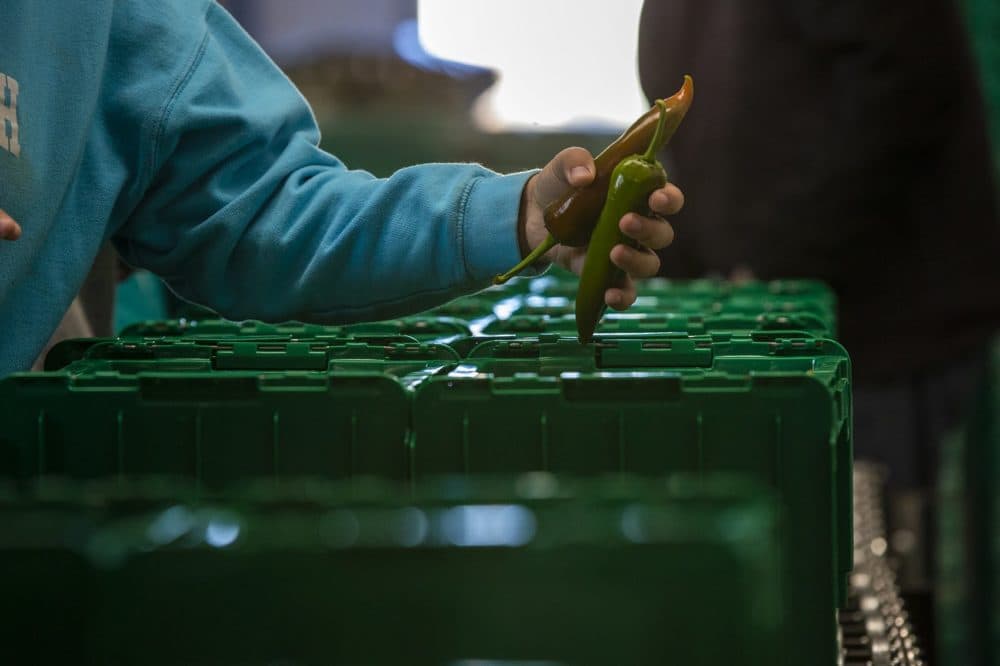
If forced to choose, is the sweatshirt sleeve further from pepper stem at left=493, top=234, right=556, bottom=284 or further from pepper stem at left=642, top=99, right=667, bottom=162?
pepper stem at left=642, top=99, right=667, bottom=162

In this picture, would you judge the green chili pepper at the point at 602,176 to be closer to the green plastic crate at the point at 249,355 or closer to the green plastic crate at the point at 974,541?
the green plastic crate at the point at 249,355

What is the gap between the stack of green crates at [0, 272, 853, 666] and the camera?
672mm

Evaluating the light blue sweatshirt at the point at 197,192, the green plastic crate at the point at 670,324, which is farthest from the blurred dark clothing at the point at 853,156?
the light blue sweatshirt at the point at 197,192

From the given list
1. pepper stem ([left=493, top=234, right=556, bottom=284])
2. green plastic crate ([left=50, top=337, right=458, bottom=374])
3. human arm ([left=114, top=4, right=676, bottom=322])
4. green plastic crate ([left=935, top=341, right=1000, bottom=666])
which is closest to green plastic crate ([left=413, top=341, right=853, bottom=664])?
green plastic crate ([left=50, top=337, right=458, bottom=374])

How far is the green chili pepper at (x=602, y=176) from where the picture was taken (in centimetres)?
130

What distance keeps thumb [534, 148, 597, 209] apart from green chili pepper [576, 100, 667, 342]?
0.12ft

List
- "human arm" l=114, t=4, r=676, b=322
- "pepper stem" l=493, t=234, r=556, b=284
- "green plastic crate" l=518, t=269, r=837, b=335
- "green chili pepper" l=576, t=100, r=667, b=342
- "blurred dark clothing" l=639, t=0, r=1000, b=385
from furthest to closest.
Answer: "blurred dark clothing" l=639, t=0, r=1000, b=385
"green plastic crate" l=518, t=269, r=837, b=335
"human arm" l=114, t=4, r=676, b=322
"pepper stem" l=493, t=234, r=556, b=284
"green chili pepper" l=576, t=100, r=667, b=342

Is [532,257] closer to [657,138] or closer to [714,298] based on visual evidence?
[657,138]

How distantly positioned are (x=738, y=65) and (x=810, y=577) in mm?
2857

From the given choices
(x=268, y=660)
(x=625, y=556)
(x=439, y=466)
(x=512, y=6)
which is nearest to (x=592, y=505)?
(x=625, y=556)

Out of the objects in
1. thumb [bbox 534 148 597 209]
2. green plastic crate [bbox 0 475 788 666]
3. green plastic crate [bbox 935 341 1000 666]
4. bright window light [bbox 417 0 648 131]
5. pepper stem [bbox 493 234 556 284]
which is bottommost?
green plastic crate [bbox 935 341 1000 666]

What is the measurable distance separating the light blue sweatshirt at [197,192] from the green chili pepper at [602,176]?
0.42 ft

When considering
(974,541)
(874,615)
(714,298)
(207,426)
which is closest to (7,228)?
(207,426)

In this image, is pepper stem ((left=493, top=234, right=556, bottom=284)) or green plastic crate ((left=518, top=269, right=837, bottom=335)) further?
green plastic crate ((left=518, top=269, right=837, bottom=335))
